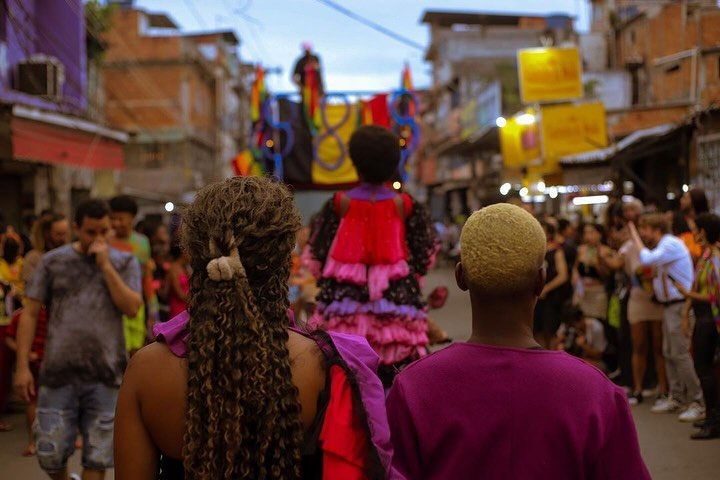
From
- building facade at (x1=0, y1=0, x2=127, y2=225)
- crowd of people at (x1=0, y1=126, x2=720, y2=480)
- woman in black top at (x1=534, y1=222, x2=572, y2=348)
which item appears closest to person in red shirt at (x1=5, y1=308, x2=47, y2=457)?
building facade at (x1=0, y1=0, x2=127, y2=225)

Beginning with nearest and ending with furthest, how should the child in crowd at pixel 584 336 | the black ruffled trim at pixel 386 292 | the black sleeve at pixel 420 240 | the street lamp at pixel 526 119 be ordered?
the black ruffled trim at pixel 386 292, the black sleeve at pixel 420 240, the child in crowd at pixel 584 336, the street lamp at pixel 526 119

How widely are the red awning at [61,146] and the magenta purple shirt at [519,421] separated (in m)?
11.3

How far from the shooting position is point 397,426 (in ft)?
8.13

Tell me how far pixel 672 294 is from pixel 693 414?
1.09 metres

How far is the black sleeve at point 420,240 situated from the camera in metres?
5.25

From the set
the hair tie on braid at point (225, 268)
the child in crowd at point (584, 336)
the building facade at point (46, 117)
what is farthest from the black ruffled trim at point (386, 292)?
the building facade at point (46, 117)

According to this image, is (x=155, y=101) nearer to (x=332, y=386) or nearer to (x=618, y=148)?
(x=618, y=148)

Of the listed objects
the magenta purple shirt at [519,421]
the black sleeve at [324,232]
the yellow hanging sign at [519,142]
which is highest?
the yellow hanging sign at [519,142]

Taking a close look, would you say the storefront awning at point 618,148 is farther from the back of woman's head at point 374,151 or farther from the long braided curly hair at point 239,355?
the long braided curly hair at point 239,355

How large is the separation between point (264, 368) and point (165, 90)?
46.2 meters

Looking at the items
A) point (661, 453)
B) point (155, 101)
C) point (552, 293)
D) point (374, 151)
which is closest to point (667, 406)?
point (661, 453)

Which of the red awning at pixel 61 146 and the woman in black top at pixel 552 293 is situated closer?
the woman in black top at pixel 552 293

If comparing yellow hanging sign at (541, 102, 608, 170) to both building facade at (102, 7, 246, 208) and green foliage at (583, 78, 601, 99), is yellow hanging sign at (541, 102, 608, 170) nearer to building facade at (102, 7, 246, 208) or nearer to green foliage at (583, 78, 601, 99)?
green foliage at (583, 78, 601, 99)

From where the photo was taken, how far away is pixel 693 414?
28.1ft
